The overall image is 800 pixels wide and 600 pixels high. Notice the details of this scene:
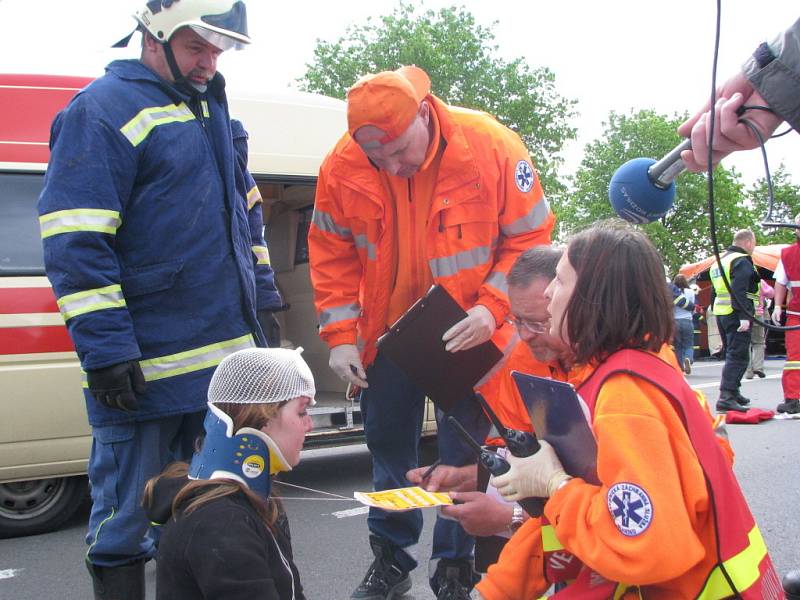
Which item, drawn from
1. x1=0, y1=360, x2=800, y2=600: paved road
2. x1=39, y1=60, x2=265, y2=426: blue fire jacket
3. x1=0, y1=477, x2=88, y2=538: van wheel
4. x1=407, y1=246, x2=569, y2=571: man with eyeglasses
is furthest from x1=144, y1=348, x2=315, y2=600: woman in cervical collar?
x1=0, y1=477, x2=88, y2=538: van wheel

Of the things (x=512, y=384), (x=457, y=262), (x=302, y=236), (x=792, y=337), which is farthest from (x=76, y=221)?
(x=792, y=337)

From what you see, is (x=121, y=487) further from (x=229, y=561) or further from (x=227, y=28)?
(x=227, y=28)

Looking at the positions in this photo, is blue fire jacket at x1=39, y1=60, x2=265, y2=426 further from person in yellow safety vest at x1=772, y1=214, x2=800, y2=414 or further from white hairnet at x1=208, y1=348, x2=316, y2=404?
person in yellow safety vest at x1=772, y1=214, x2=800, y2=414

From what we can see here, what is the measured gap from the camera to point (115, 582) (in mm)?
2537

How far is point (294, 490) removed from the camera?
559 centimetres

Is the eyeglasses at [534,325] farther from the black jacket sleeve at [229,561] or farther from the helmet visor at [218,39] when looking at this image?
the helmet visor at [218,39]

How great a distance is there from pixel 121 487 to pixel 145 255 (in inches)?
28.3

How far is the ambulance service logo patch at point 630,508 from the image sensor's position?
1521mm

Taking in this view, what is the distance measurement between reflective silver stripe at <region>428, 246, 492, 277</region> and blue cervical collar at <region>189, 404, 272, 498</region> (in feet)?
3.95

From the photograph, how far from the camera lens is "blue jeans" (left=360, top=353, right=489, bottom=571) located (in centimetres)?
314

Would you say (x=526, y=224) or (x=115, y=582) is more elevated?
(x=526, y=224)

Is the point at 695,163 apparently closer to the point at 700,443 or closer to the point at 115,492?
the point at 700,443

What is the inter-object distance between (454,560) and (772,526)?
209cm

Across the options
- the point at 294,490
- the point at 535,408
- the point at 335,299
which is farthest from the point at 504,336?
the point at 294,490
